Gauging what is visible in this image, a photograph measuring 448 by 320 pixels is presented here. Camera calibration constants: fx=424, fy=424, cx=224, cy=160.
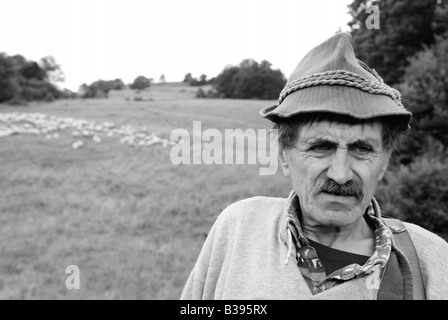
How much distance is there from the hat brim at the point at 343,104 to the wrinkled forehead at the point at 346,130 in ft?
0.26

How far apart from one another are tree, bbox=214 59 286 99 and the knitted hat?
21.4m

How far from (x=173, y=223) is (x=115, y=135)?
1119 centimetres

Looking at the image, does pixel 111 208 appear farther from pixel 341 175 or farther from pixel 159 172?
pixel 341 175

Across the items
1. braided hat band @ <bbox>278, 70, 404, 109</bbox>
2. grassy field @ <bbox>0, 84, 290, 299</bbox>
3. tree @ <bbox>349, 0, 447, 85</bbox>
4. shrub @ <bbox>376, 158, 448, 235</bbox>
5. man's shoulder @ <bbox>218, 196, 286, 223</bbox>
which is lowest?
grassy field @ <bbox>0, 84, 290, 299</bbox>

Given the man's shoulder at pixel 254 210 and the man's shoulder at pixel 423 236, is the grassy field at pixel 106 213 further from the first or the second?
the man's shoulder at pixel 423 236

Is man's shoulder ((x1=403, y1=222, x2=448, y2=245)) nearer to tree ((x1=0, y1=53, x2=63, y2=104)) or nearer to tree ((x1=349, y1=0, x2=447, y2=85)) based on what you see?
tree ((x1=349, y1=0, x2=447, y2=85))

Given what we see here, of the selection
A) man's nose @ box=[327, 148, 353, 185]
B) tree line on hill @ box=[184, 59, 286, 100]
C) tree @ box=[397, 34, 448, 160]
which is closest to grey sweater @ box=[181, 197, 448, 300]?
man's nose @ box=[327, 148, 353, 185]

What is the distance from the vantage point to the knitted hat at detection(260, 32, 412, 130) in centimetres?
189

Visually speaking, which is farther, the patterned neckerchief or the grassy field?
the grassy field

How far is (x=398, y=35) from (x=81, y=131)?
15778mm

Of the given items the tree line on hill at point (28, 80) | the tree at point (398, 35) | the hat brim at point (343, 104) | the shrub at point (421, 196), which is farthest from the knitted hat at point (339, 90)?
the tree line on hill at point (28, 80)

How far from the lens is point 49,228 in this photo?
9.69 metres

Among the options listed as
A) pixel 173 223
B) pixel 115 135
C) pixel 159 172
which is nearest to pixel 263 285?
pixel 173 223

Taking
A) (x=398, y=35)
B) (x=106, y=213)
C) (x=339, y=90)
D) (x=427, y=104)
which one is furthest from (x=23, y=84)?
(x=339, y=90)
